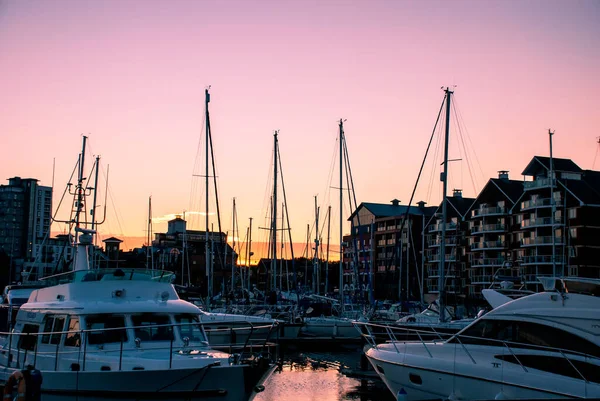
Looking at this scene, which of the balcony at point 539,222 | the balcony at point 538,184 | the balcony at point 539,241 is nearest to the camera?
the balcony at point 539,241

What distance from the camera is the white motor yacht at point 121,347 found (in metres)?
15.5

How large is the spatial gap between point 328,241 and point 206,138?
2989 centimetres

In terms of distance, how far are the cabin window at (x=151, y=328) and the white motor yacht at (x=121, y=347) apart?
0.03 metres

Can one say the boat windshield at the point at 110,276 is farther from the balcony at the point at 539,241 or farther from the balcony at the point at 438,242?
the balcony at the point at 438,242

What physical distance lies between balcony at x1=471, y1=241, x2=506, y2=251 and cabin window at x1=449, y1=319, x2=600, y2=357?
64.0 metres

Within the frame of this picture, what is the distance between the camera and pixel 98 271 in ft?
62.4

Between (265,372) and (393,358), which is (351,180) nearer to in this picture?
(393,358)

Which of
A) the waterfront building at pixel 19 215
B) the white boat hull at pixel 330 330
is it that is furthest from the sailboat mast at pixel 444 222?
the waterfront building at pixel 19 215

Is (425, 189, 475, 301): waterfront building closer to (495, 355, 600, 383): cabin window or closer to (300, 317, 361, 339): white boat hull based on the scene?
(300, 317, 361, 339): white boat hull

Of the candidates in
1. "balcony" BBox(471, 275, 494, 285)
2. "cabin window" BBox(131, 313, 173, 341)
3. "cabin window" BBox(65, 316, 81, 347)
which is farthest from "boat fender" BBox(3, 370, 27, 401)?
"balcony" BBox(471, 275, 494, 285)

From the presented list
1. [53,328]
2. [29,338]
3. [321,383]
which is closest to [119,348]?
[53,328]

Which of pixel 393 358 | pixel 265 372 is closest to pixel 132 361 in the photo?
pixel 265 372

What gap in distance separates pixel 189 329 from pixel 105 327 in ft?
7.23

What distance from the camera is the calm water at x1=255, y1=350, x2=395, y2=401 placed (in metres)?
25.6
